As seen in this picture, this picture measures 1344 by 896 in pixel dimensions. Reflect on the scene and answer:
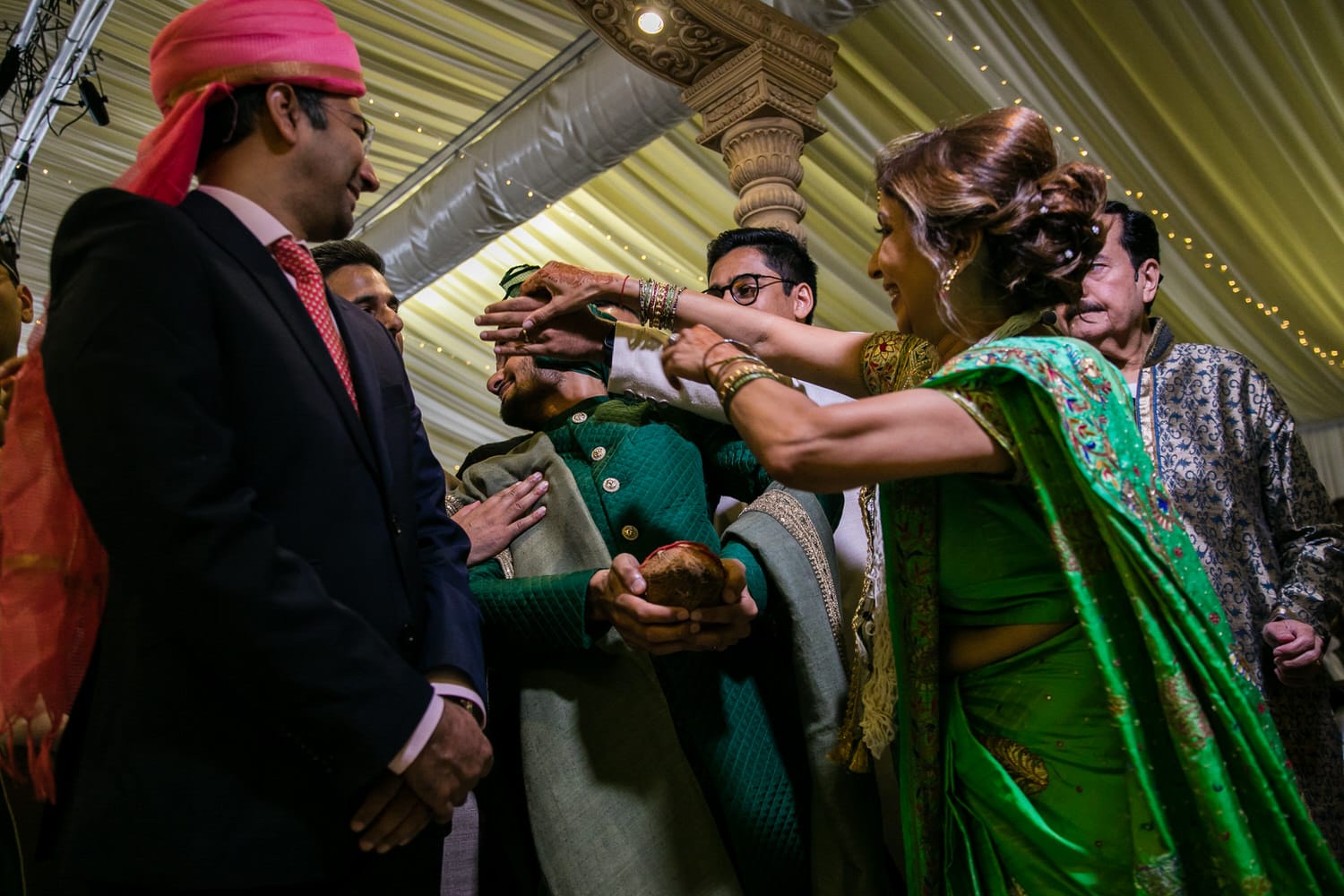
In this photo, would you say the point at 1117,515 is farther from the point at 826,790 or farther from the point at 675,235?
the point at 675,235

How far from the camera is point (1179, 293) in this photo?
21.2ft

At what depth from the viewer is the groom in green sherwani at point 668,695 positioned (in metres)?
1.75

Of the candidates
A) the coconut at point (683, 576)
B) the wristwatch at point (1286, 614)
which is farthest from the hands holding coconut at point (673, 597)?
the wristwatch at point (1286, 614)

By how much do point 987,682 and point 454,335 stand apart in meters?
7.36

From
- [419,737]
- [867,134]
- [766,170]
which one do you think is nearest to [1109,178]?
[867,134]

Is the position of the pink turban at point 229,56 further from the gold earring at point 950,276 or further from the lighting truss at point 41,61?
the lighting truss at point 41,61

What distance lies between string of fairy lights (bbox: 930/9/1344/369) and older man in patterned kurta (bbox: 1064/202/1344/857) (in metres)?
3.00

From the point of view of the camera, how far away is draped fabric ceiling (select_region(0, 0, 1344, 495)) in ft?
16.1

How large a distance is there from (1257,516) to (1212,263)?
462 centimetres

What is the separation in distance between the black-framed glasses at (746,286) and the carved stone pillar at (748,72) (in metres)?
1.30

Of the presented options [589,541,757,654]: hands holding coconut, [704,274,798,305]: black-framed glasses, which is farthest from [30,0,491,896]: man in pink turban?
[704,274,798,305]: black-framed glasses

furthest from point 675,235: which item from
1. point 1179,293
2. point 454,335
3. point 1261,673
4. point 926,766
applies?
point 926,766

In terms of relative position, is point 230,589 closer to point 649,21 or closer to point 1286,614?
point 1286,614

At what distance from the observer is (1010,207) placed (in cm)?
155
